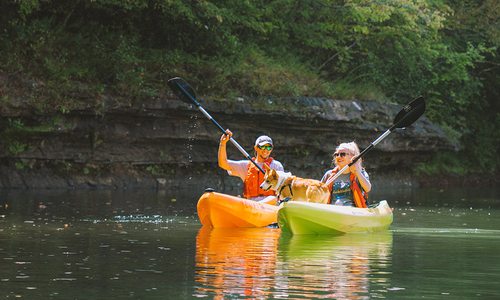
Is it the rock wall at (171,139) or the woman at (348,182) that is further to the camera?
the rock wall at (171,139)

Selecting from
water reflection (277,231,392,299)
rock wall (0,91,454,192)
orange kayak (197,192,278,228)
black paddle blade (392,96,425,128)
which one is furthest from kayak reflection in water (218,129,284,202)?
rock wall (0,91,454,192)

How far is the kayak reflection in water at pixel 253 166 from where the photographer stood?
1538cm

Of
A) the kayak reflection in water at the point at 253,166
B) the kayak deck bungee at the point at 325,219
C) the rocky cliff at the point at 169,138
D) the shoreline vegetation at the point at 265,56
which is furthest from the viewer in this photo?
the shoreline vegetation at the point at 265,56

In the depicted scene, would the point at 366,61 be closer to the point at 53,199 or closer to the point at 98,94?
the point at 98,94

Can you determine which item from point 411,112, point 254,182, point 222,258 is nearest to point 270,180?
point 254,182

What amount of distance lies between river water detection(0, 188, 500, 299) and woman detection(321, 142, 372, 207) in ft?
2.08

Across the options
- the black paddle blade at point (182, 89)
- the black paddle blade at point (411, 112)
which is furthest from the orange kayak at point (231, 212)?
the black paddle blade at point (182, 89)

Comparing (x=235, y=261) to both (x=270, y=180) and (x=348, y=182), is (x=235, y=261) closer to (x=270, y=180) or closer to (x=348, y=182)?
(x=270, y=180)

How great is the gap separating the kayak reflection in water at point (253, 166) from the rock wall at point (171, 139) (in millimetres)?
7790

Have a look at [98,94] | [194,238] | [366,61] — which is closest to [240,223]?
[194,238]

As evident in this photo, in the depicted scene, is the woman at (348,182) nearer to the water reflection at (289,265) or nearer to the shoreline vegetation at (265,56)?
the water reflection at (289,265)

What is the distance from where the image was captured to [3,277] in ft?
30.6

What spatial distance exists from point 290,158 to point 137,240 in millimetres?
14333

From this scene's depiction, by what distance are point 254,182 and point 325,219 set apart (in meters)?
1.85
